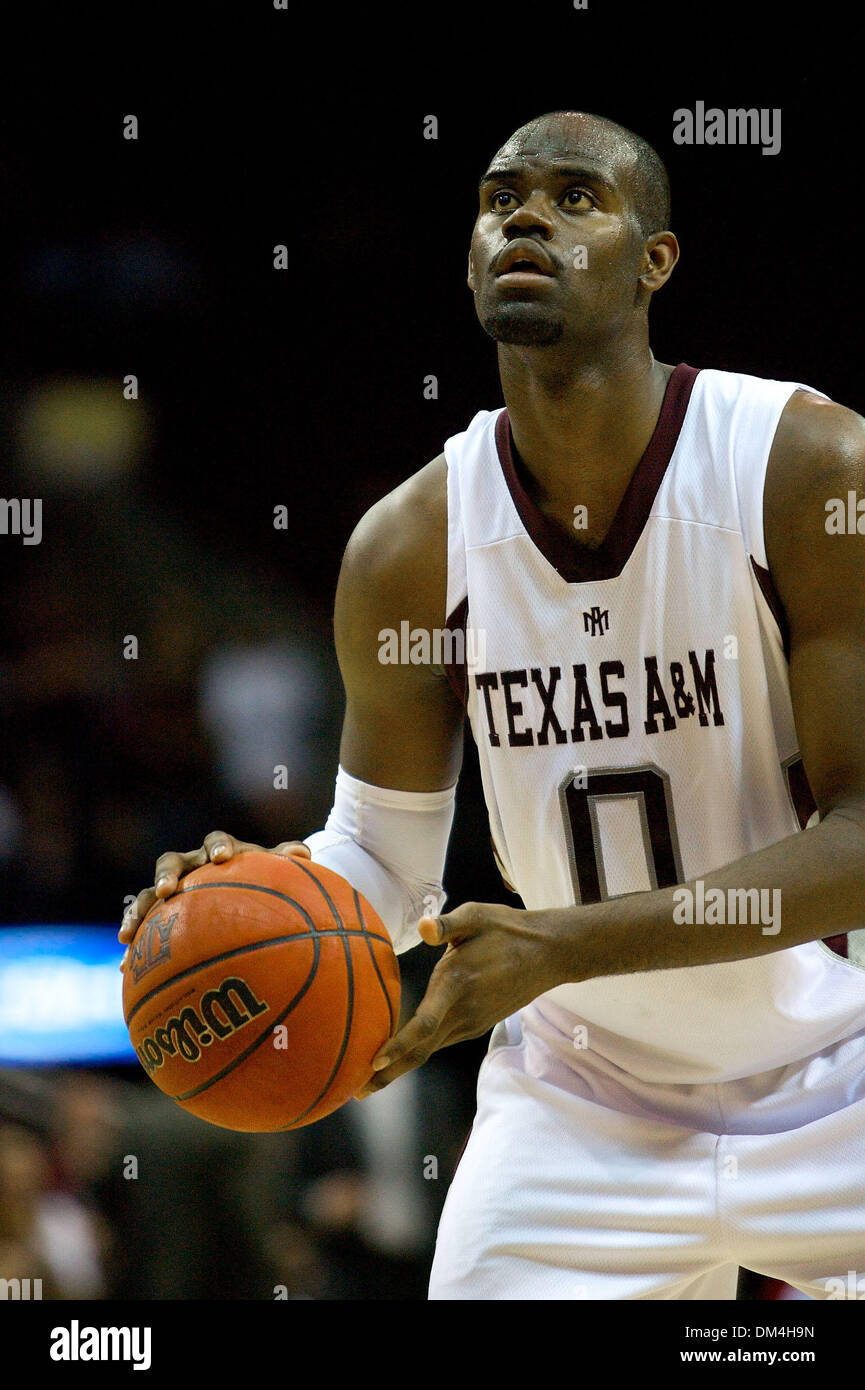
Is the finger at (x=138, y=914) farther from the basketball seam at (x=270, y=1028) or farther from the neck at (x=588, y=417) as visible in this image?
the neck at (x=588, y=417)

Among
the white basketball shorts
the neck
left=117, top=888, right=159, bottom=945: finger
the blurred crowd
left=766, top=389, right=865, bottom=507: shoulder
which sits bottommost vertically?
the blurred crowd

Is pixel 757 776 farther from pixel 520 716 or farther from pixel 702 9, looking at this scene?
pixel 702 9

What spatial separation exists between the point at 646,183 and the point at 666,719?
3.38 feet

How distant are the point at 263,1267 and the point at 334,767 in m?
2.02

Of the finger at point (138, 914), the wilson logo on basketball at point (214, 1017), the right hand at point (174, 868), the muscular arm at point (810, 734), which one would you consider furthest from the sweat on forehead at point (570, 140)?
the wilson logo on basketball at point (214, 1017)

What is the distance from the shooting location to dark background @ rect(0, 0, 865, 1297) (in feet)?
18.6

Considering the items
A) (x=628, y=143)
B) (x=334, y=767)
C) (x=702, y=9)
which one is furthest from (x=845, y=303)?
(x=628, y=143)

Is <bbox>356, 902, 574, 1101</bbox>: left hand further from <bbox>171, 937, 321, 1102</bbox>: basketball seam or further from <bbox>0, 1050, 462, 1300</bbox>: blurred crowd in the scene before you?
<bbox>0, 1050, 462, 1300</bbox>: blurred crowd

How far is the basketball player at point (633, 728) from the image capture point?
2480 mm

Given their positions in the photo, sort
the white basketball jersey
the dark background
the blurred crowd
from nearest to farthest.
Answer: the white basketball jersey < the blurred crowd < the dark background

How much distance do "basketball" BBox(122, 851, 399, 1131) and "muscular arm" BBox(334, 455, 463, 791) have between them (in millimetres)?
579

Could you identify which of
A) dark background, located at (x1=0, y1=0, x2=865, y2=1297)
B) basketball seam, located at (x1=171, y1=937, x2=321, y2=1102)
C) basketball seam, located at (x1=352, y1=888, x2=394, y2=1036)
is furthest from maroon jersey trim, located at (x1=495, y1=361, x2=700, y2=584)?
dark background, located at (x1=0, y1=0, x2=865, y2=1297)

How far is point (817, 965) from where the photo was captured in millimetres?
2646

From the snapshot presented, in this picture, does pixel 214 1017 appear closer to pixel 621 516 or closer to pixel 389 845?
pixel 389 845
